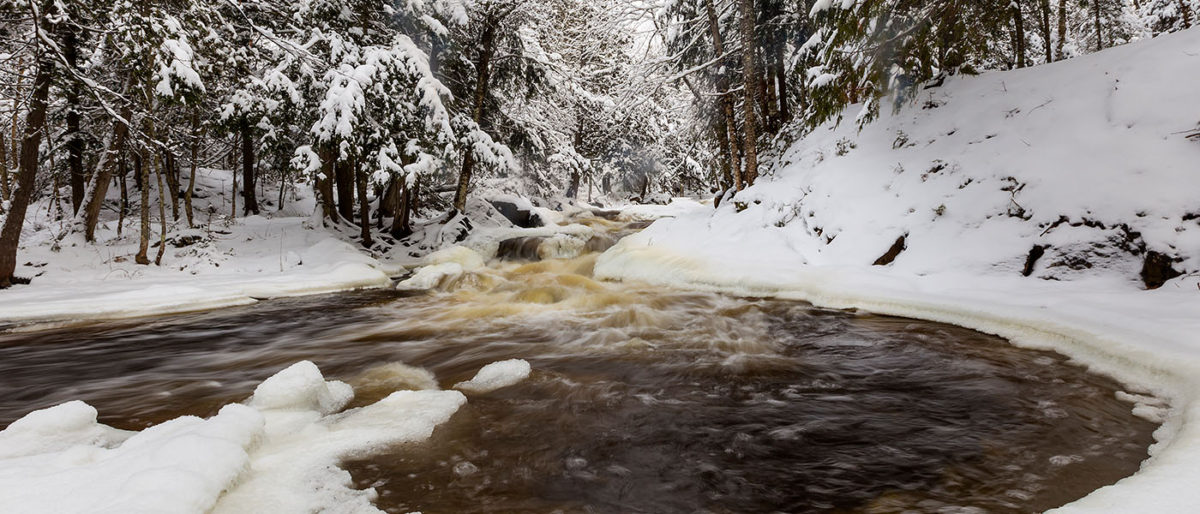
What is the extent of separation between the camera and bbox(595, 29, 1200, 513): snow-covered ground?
12.9 feet

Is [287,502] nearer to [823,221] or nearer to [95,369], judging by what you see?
[95,369]

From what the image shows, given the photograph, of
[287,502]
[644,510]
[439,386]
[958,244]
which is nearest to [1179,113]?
[958,244]

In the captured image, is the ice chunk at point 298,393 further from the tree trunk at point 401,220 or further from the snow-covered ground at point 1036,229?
the tree trunk at point 401,220

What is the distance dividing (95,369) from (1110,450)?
8.24 meters

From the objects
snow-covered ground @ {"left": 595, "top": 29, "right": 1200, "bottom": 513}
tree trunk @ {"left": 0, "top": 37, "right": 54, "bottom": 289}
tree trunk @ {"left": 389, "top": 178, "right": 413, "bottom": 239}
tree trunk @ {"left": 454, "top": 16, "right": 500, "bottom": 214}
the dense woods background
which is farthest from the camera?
tree trunk @ {"left": 389, "top": 178, "right": 413, "bottom": 239}

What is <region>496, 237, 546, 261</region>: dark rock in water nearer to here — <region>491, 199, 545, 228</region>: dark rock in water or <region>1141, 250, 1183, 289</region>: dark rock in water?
<region>491, 199, 545, 228</region>: dark rock in water

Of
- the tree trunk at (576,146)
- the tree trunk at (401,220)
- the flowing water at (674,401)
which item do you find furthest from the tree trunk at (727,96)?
the tree trunk at (576,146)

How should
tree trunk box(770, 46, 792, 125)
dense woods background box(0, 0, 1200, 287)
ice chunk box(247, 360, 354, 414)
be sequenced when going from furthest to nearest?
tree trunk box(770, 46, 792, 125), dense woods background box(0, 0, 1200, 287), ice chunk box(247, 360, 354, 414)

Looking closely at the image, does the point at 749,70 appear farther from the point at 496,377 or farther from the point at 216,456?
the point at 216,456

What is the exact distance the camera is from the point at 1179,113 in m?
6.01

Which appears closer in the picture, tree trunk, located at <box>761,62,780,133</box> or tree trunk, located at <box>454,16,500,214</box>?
tree trunk, located at <box>454,16,500,214</box>

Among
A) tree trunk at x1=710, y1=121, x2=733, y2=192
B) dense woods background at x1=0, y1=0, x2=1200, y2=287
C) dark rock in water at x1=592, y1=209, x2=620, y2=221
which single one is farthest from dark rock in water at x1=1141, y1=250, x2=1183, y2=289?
dark rock in water at x1=592, y1=209, x2=620, y2=221

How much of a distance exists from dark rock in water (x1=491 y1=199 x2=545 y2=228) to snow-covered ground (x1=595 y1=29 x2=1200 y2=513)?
1089cm

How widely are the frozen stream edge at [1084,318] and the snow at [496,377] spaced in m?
3.44
